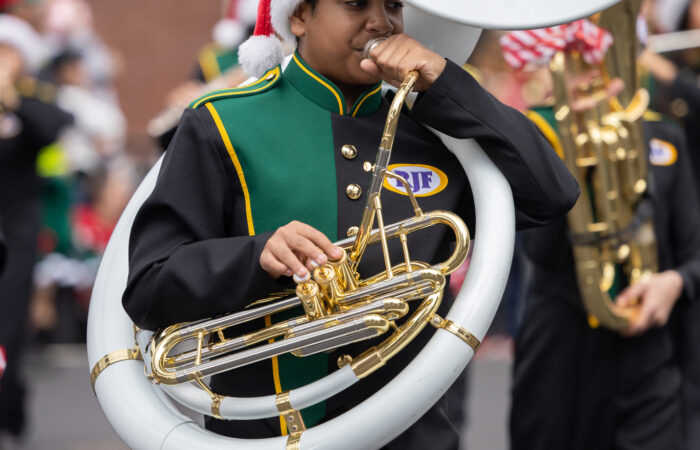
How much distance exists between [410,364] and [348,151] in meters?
0.45

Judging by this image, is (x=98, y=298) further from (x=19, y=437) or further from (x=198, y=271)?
(x=19, y=437)

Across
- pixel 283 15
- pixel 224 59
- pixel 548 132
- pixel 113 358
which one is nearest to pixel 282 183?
pixel 283 15

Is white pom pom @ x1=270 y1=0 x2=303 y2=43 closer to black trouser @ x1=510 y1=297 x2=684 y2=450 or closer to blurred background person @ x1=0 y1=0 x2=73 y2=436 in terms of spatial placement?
black trouser @ x1=510 y1=297 x2=684 y2=450

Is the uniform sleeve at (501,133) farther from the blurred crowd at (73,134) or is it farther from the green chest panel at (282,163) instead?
the blurred crowd at (73,134)

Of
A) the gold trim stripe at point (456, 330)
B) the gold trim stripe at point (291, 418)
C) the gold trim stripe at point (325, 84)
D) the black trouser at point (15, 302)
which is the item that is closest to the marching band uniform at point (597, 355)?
the gold trim stripe at point (325, 84)

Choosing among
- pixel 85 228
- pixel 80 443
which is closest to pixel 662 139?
pixel 80 443

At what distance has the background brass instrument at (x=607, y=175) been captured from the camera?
3553 millimetres

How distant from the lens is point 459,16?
2020mm

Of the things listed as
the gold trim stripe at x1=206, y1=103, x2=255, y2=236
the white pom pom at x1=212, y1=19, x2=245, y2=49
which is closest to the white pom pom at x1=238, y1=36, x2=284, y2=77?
the gold trim stripe at x1=206, y1=103, x2=255, y2=236

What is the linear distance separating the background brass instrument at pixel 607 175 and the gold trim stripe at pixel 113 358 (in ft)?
Answer: 5.50

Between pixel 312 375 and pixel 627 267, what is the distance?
172 cm

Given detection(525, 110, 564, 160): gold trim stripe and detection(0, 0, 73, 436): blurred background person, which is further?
detection(0, 0, 73, 436): blurred background person

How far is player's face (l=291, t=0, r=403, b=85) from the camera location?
2244 mm

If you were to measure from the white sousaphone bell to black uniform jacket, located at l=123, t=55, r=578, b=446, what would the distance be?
80mm
